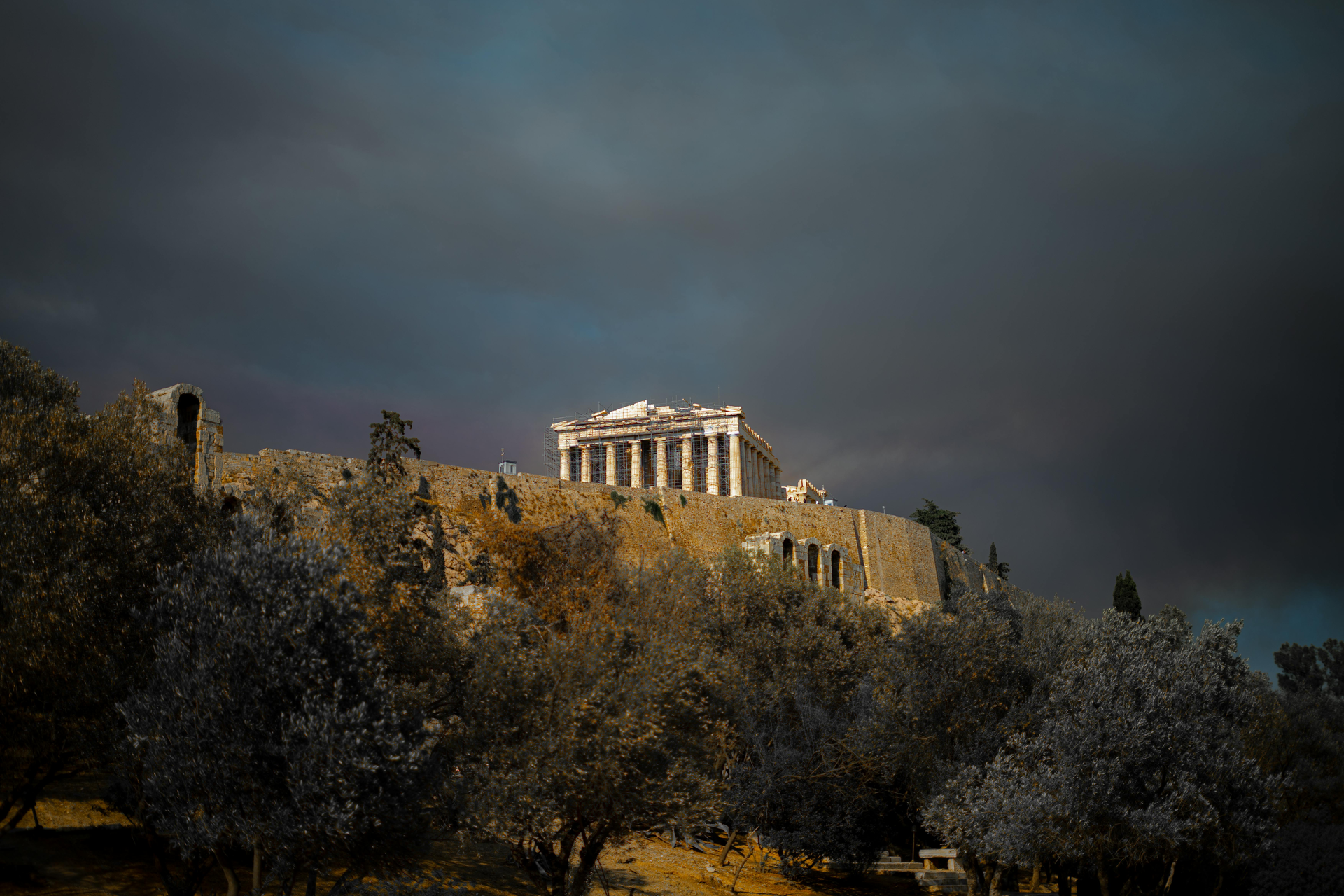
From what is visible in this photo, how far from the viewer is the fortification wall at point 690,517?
Result: 3262 cm

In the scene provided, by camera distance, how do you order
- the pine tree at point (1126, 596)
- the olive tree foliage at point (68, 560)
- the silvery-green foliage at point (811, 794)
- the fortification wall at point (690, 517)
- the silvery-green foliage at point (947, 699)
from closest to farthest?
the olive tree foliage at point (68, 560) → the silvery-green foliage at point (947, 699) → the silvery-green foliage at point (811, 794) → the fortification wall at point (690, 517) → the pine tree at point (1126, 596)

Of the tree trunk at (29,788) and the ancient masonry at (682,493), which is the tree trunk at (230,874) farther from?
the ancient masonry at (682,493)

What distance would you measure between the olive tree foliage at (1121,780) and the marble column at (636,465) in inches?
1921

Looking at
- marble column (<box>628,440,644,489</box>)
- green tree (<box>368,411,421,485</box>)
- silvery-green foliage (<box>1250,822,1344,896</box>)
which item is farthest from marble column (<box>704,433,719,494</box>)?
silvery-green foliage (<box>1250,822,1344,896</box>)

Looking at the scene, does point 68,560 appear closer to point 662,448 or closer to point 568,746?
point 568,746

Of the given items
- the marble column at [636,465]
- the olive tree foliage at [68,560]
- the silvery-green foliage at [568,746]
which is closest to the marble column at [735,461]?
the marble column at [636,465]

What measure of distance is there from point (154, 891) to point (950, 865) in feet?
64.6

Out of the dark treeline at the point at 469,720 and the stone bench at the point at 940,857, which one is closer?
the dark treeline at the point at 469,720

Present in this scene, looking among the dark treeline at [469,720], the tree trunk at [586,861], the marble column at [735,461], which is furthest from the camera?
the marble column at [735,461]

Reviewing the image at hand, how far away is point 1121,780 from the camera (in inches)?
680

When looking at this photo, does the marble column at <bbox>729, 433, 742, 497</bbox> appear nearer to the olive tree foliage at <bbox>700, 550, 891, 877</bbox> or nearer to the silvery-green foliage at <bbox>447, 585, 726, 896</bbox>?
the olive tree foliage at <bbox>700, 550, 891, 877</bbox>

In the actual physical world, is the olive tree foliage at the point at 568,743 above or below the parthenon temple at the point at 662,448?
below

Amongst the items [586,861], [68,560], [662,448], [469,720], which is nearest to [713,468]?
[662,448]

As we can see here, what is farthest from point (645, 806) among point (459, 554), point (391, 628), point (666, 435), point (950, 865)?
point (666, 435)
